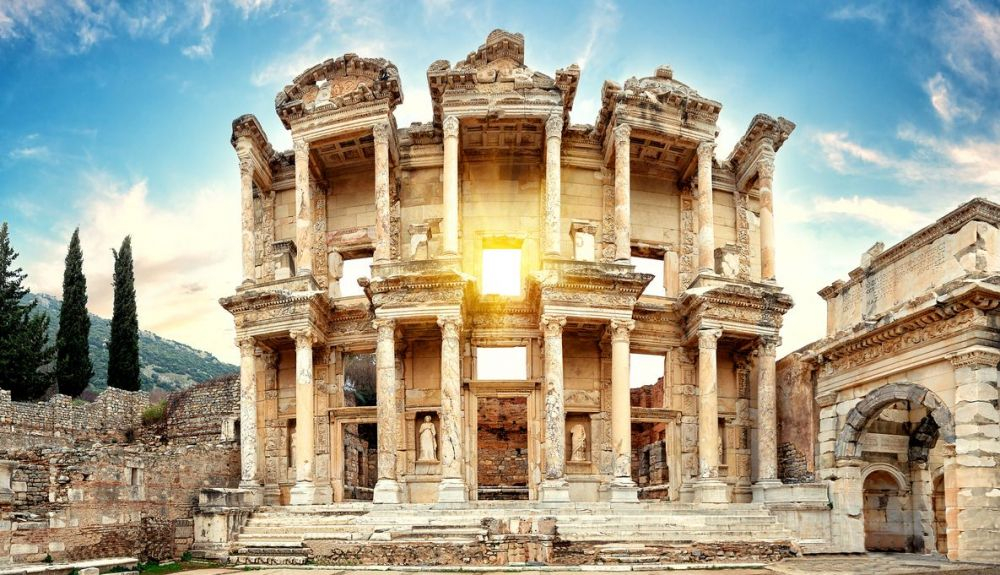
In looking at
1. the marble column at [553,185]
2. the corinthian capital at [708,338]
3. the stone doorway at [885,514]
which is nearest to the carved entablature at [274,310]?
the marble column at [553,185]

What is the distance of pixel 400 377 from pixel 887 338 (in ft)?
40.1

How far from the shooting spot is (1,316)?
105 ft

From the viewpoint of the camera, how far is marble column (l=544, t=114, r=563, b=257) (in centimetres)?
2141

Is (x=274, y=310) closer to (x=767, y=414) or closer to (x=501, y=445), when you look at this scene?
(x=501, y=445)

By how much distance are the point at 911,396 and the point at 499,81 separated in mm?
12768

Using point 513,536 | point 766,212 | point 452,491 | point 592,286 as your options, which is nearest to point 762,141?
point 766,212

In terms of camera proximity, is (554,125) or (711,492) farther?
(554,125)

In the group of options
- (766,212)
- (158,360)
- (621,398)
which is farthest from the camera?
(158,360)

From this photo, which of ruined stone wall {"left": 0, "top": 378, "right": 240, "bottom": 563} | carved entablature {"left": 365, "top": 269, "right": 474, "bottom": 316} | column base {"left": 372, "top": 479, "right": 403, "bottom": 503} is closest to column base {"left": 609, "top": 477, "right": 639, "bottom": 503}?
column base {"left": 372, "top": 479, "right": 403, "bottom": 503}

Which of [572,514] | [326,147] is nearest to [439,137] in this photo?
[326,147]

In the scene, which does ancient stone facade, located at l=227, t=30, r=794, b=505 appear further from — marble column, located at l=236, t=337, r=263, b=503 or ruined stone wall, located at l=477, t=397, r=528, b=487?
ruined stone wall, located at l=477, t=397, r=528, b=487

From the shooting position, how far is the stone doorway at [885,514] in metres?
21.0

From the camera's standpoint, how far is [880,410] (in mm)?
19250

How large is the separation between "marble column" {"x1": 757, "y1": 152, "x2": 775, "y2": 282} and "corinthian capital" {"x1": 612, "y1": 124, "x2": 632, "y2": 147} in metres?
4.12
